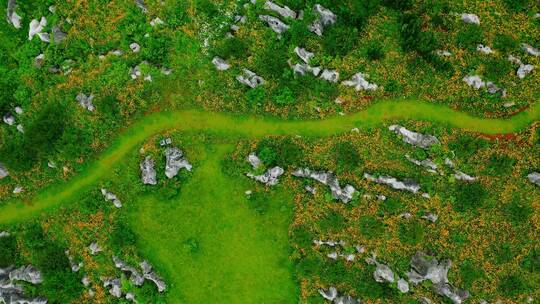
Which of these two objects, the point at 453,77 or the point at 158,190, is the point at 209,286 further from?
the point at 453,77

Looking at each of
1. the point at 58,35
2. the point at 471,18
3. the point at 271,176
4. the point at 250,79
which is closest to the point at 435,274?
the point at 271,176

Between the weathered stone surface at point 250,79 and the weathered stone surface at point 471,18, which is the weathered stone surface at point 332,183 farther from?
the weathered stone surface at point 471,18

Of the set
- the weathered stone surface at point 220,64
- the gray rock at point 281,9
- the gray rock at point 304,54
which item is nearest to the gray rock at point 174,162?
the weathered stone surface at point 220,64

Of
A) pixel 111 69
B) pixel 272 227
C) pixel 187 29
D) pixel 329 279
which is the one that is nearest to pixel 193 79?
pixel 187 29

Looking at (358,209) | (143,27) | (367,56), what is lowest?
(358,209)

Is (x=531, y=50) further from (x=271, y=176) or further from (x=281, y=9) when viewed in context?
(x=271, y=176)
